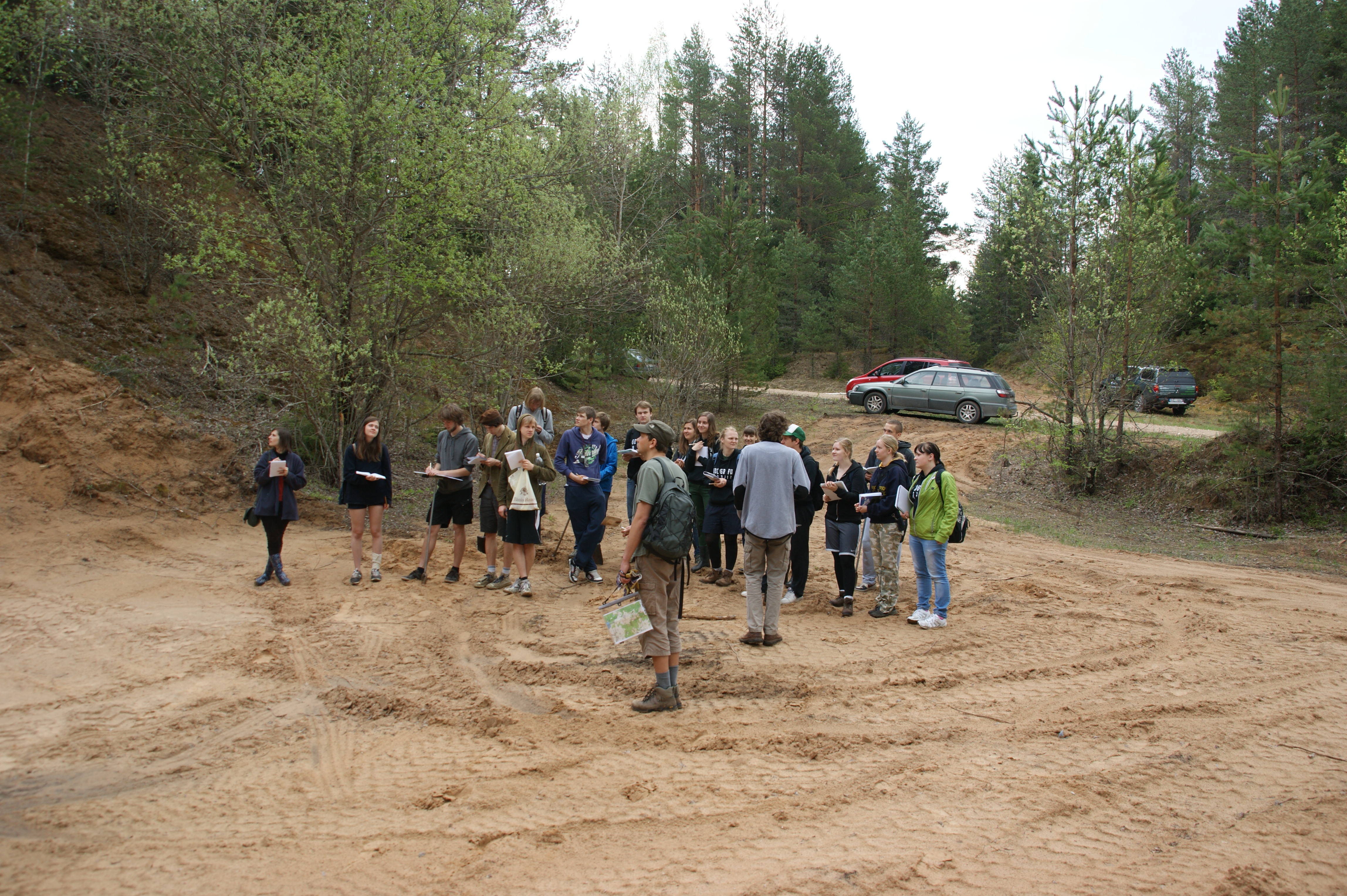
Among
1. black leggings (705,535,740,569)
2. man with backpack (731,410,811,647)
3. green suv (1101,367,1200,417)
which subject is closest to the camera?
man with backpack (731,410,811,647)

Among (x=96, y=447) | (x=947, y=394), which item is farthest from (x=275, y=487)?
(x=947, y=394)

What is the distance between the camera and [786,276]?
33.9 metres

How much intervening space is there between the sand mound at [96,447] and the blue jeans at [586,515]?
5.52 m

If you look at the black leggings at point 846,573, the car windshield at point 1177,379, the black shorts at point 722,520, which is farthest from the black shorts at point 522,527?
the car windshield at point 1177,379

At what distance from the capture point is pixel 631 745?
4.88 meters

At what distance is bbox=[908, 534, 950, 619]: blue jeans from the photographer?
7.43 m

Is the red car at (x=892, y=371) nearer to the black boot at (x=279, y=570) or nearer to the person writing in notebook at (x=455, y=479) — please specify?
the person writing in notebook at (x=455, y=479)

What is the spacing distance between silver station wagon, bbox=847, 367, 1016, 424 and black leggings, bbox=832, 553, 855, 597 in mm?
14277

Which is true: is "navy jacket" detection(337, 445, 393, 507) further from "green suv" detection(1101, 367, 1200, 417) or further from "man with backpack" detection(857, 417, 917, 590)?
"green suv" detection(1101, 367, 1200, 417)

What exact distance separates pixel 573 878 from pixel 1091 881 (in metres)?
2.39

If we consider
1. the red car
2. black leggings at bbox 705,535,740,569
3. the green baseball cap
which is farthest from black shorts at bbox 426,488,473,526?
the red car

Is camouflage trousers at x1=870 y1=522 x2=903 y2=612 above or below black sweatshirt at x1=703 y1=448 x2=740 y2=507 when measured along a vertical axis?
below

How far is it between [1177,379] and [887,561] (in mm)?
20990

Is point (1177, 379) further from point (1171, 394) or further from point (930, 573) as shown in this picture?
point (930, 573)
